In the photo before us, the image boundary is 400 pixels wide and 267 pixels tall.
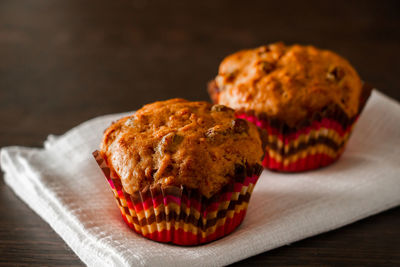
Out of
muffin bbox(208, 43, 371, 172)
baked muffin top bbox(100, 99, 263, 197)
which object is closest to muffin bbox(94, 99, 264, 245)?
baked muffin top bbox(100, 99, 263, 197)

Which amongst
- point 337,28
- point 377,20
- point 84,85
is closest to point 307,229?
point 84,85

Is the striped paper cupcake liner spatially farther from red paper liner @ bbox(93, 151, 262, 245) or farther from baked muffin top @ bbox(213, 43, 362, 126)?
red paper liner @ bbox(93, 151, 262, 245)

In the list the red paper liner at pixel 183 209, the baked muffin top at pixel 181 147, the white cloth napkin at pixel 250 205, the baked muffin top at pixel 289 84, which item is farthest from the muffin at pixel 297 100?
the red paper liner at pixel 183 209

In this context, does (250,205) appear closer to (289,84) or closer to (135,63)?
(289,84)

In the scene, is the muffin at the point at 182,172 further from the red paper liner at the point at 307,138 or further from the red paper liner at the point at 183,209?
the red paper liner at the point at 307,138

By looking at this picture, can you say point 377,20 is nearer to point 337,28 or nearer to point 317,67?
point 337,28

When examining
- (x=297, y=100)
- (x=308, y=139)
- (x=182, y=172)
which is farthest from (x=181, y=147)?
(x=308, y=139)
